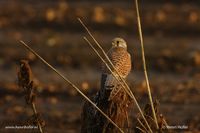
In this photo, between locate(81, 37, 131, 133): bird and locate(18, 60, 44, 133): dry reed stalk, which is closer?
locate(18, 60, 44, 133): dry reed stalk

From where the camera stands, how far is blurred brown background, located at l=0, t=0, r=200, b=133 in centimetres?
1223

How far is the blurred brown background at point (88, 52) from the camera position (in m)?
12.2

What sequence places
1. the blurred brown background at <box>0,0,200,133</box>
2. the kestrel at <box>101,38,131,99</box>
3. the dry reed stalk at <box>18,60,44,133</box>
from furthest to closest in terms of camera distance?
the blurred brown background at <box>0,0,200,133</box>
the kestrel at <box>101,38,131,99</box>
the dry reed stalk at <box>18,60,44,133</box>

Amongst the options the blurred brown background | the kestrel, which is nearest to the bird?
the kestrel

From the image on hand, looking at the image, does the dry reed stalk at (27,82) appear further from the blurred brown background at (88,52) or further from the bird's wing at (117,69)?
the blurred brown background at (88,52)

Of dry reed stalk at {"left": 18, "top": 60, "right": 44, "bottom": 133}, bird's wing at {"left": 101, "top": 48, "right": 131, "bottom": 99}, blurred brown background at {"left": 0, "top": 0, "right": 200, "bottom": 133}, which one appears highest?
blurred brown background at {"left": 0, "top": 0, "right": 200, "bottom": 133}

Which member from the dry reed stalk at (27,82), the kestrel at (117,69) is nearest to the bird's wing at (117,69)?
the kestrel at (117,69)

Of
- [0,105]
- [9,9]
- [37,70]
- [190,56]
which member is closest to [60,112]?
[0,105]

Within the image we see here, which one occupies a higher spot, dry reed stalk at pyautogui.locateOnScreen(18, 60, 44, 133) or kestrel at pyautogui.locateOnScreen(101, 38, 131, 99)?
kestrel at pyautogui.locateOnScreen(101, 38, 131, 99)

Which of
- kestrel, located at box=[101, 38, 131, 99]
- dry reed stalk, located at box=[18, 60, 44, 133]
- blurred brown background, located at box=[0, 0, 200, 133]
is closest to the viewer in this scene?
dry reed stalk, located at box=[18, 60, 44, 133]

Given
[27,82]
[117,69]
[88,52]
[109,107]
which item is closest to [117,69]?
[117,69]

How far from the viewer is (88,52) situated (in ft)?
51.6

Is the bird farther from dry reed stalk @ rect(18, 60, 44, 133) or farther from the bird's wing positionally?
dry reed stalk @ rect(18, 60, 44, 133)

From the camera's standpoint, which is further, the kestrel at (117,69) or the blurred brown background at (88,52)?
the blurred brown background at (88,52)
